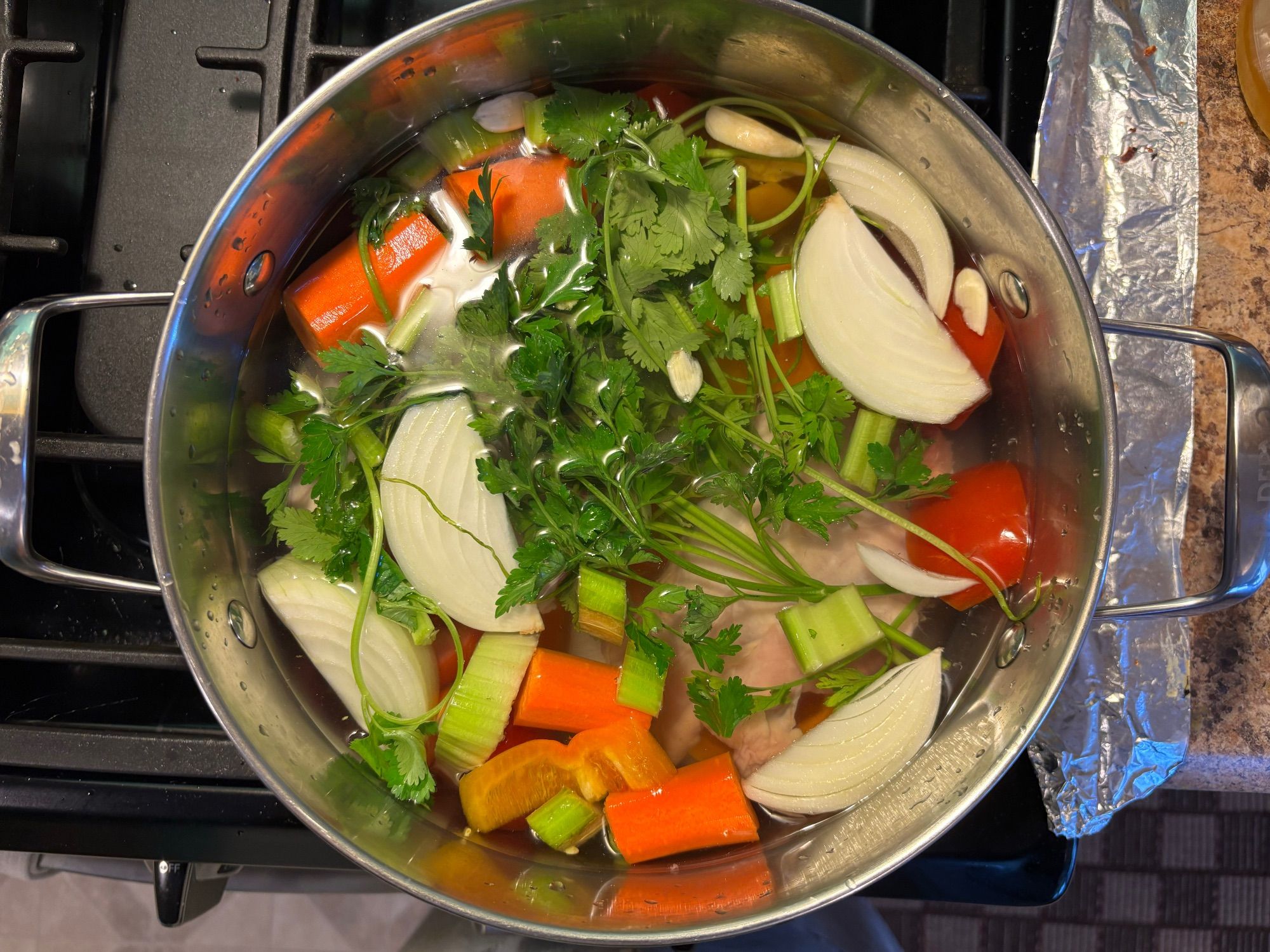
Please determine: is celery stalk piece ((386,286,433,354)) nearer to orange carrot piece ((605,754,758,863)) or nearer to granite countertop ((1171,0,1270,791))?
orange carrot piece ((605,754,758,863))

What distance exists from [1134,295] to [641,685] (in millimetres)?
923

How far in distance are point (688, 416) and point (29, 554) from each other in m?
0.80

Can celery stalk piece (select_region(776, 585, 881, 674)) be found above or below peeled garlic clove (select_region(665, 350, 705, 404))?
below

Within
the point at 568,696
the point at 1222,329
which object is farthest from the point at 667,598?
the point at 1222,329

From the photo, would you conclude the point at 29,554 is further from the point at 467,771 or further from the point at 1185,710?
the point at 1185,710

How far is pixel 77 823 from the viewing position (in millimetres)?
1181

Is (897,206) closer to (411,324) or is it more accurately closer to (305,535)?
(411,324)

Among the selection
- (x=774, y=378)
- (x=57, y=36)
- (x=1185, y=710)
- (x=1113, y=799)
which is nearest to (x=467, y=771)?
(x=774, y=378)

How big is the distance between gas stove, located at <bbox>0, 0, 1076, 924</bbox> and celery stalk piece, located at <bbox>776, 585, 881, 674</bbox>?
1.09 feet

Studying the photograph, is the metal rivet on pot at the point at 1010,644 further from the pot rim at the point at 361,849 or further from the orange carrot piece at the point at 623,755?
the orange carrot piece at the point at 623,755

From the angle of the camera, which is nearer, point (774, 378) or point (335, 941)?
point (774, 378)

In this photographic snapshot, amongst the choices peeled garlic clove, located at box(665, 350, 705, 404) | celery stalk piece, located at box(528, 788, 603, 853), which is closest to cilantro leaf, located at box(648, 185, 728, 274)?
peeled garlic clove, located at box(665, 350, 705, 404)

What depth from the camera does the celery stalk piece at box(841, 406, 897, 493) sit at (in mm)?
1143

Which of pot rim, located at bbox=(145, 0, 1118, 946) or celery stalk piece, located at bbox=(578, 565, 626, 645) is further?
celery stalk piece, located at bbox=(578, 565, 626, 645)
